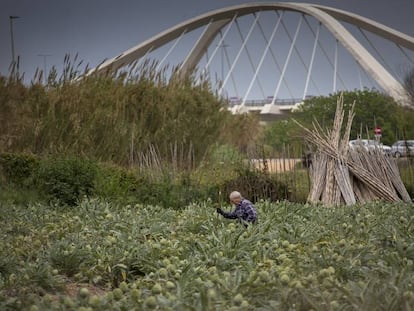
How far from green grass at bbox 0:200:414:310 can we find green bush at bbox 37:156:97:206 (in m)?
1.99

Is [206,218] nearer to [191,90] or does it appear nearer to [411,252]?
[411,252]

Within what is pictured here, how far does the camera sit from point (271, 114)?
121 ft

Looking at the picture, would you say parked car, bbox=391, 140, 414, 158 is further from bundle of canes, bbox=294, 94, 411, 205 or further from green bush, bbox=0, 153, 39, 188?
green bush, bbox=0, 153, 39, 188

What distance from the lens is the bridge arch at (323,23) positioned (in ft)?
98.0

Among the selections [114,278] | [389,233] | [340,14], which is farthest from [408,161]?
[340,14]

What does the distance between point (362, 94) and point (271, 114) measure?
446 inches

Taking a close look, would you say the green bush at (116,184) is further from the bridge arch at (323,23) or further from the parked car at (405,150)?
the bridge arch at (323,23)

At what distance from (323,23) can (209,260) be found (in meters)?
28.9

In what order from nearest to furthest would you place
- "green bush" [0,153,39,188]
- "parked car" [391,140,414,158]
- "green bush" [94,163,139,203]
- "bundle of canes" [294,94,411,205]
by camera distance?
"bundle of canes" [294,94,411,205] → "green bush" [94,163,139,203] → "green bush" [0,153,39,188] → "parked car" [391,140,414,158]

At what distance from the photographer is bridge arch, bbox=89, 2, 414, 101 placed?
29875 millimetres

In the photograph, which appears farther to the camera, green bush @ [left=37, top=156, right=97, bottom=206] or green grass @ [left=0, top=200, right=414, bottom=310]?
green bush @ [left=37, top=156, right=97, bottom=206]

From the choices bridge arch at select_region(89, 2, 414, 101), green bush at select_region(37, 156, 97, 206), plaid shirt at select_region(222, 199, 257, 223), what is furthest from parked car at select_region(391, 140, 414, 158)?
bridge arch at select_region(89, 2, 414, 101)

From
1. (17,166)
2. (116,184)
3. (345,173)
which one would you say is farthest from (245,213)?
(17,166)

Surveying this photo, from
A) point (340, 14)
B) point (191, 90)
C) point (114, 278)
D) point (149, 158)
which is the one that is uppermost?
point (340, 14)
